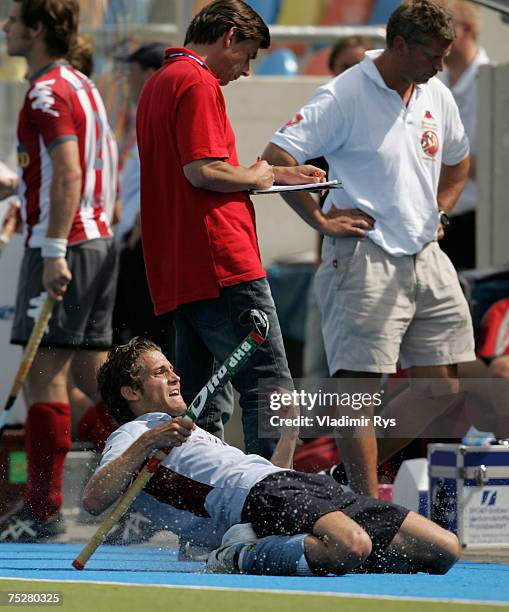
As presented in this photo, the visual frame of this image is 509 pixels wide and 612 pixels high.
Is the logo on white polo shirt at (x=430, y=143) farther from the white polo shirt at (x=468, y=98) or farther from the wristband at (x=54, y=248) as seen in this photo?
the white polo shirt at (x=468, y=98)

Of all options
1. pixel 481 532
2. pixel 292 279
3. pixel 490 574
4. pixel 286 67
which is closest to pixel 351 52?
pixel 292 279

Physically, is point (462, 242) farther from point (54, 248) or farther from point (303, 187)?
point (303, 187)

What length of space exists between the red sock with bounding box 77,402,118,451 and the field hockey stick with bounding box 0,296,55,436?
26 centimetres

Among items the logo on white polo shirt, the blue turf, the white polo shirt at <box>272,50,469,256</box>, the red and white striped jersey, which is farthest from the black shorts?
the red and white striped jersey

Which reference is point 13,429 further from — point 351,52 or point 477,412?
point 351,52

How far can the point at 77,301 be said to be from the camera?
5727 millimetres

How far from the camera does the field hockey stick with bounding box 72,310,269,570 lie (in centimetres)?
439

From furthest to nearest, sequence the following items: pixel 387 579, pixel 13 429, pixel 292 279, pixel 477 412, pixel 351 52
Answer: pixel 292 279
pixel 351 52
pixel 13 429
pixel 477 412
pixel 387 579

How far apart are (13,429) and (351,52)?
88.6 inches

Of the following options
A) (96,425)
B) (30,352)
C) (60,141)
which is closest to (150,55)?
(60,141)

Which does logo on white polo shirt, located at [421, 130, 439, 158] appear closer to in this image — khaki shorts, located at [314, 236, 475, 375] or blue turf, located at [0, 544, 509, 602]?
khaki shorts, located at [314, 236, 475, 375]

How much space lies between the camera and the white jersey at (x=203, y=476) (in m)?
4.45

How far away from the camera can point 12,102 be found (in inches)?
337

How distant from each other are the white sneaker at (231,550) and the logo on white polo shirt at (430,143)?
152cm
